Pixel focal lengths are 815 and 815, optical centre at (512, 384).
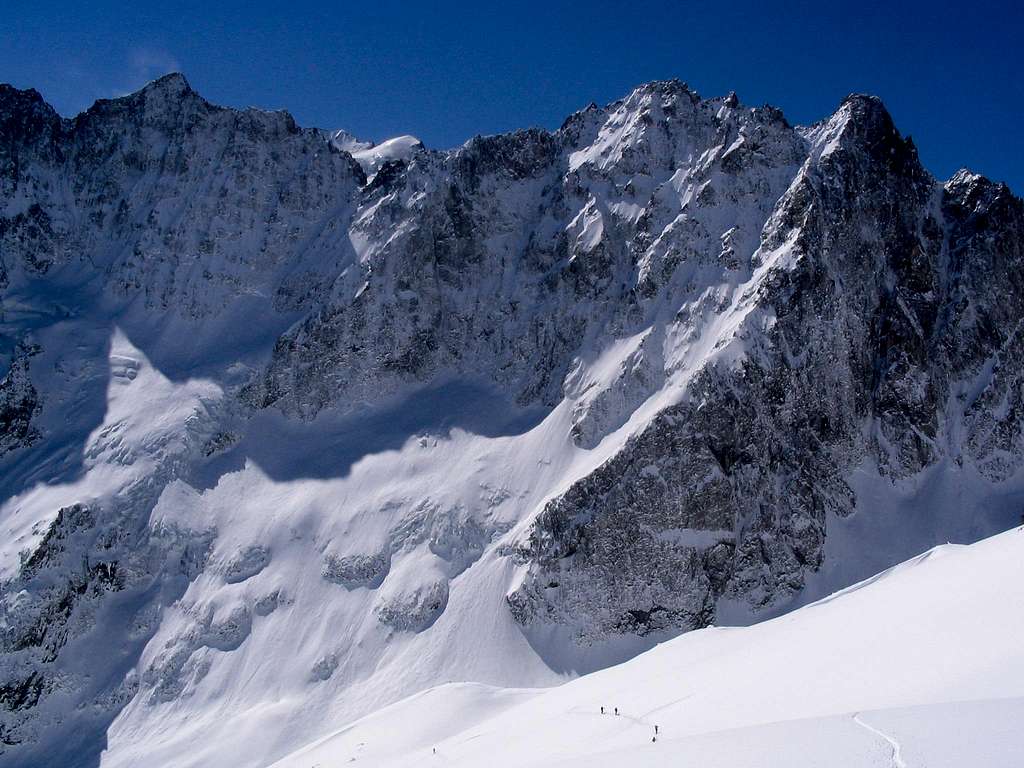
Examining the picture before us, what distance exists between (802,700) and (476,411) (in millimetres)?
68555

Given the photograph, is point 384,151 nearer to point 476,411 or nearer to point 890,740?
point 476,411

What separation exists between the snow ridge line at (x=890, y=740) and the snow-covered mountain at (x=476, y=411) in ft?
162

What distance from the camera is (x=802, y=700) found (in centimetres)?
2941

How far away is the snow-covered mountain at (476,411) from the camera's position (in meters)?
74.6

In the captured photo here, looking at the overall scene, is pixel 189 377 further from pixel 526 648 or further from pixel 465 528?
pixel 526 648

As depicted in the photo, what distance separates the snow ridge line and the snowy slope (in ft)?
0.19

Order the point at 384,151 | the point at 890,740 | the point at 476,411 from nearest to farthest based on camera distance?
the point at 890,740 → the point at 476,411 → the point at 384,151

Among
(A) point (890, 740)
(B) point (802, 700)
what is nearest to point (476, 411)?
(B) point (802, 700)

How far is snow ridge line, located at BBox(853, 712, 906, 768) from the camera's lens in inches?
728

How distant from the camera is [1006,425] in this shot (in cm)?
8506

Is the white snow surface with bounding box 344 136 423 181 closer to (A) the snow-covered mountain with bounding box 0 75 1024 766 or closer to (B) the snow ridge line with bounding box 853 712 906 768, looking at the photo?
(A) the snow-covered mountain with bounding box 0 75 1024 766

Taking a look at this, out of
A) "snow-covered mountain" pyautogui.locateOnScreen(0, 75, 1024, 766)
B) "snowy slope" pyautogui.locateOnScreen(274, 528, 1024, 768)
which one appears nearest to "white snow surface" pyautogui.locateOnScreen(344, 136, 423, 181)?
"snow-covered mountain" pyautogui.locateOnScreen(0, 75, 1024, 766)

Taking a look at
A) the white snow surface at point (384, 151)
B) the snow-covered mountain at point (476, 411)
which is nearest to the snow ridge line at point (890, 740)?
the snow-covered mountain at point (476, 411)

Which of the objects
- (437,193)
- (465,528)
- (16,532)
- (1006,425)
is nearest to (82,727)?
(16,532)
